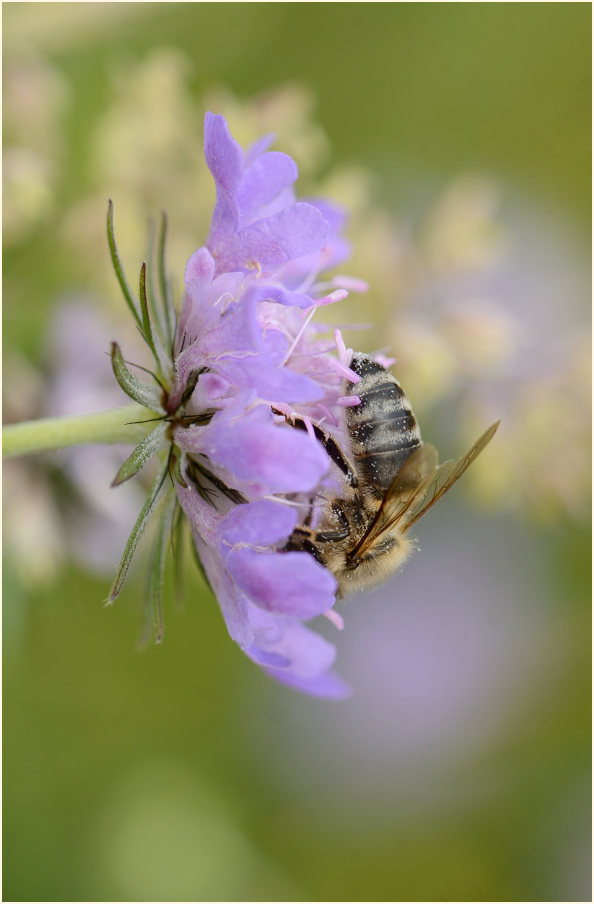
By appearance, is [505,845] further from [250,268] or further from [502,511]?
[250,268]

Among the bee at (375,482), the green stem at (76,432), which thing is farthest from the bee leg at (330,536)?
the green stem at (76,432)

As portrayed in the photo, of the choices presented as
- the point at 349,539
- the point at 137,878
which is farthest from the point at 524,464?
the point at 137,878

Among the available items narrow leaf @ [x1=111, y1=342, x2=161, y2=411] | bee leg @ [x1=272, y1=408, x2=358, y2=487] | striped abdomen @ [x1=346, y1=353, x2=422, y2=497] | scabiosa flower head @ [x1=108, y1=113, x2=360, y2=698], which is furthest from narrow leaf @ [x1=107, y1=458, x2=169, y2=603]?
striped abdomen @ [x1=346, y1=353, x2=422, y2=497]

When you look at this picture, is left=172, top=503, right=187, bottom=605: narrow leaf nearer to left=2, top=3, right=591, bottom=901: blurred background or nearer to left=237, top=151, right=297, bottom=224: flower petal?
left=237, top=151, right=297, bottom=224: flower petal

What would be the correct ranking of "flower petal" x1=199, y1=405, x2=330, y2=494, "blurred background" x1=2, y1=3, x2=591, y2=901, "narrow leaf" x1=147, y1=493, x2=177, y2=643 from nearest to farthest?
"flower petal" x1=199, y1=405, x2=330, y2=494, "narrow leaf" x1=147, y1=493, x2=177, y2=643, "blurred background" x1=2, y1=3, x2=591, y2=901

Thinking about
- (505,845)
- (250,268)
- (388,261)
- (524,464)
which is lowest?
(505,845)

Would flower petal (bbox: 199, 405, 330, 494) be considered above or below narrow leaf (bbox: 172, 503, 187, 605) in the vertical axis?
above
